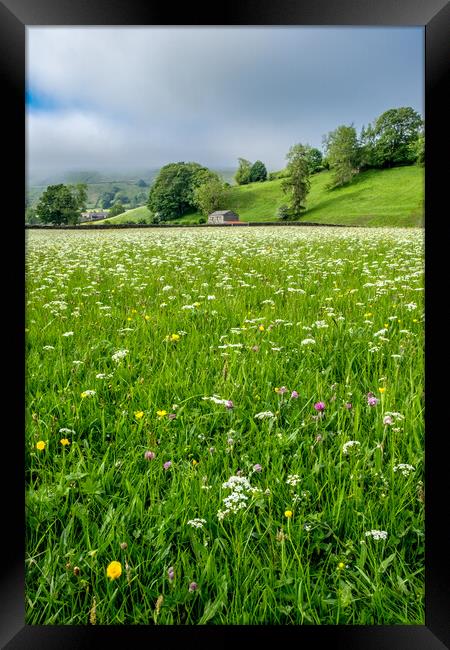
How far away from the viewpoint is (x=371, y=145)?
437cm

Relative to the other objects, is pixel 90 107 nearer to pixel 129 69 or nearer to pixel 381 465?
pixel 129 69

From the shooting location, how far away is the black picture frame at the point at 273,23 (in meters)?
1.40

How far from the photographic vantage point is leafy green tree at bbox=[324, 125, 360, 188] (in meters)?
4.27

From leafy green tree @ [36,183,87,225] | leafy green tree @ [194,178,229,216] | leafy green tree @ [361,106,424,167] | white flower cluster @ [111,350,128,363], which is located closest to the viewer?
white flower cluster @ [111,350,128,363]

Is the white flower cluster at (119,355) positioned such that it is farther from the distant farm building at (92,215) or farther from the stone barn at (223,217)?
the stone barn at (223,217)

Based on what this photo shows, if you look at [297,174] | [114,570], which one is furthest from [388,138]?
[114,570]

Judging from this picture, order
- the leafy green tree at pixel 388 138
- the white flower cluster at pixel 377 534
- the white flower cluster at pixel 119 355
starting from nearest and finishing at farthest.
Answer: the white flower cluster at pixel 377 534, the white flower cluster at pixel 119 355, the leafy green tree at pixel 388 138

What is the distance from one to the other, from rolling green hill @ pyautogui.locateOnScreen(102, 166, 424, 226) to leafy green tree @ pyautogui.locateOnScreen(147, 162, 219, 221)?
21 cm

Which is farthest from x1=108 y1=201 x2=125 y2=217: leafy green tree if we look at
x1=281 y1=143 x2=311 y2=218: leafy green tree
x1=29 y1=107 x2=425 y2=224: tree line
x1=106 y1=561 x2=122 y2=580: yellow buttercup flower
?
x1=106 y1=561 x2=122 y2=580: yellow buttercup flower

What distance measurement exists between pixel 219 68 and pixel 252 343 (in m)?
2.13

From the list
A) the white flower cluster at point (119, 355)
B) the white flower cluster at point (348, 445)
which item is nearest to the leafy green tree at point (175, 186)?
the white flower cluster at point (119, 355)

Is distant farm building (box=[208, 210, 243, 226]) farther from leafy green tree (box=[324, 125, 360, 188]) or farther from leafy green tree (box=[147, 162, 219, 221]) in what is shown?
leafy green tree (box=[324, 125, 360, 188])

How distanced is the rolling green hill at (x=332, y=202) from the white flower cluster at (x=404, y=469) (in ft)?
9.67
